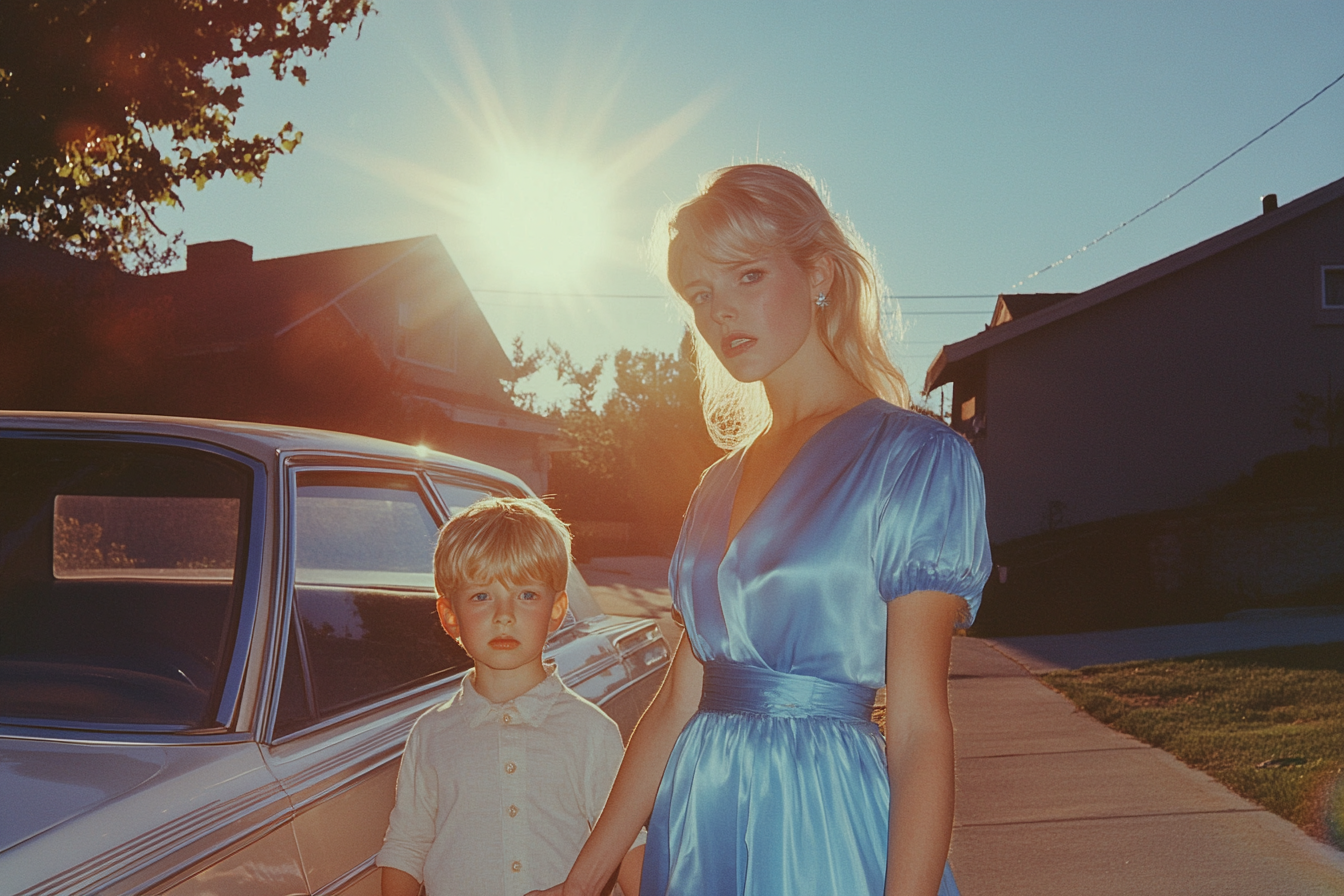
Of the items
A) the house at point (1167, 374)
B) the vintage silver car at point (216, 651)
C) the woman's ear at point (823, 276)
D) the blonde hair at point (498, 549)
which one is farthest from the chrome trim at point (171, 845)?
the house at point (1167, 374)

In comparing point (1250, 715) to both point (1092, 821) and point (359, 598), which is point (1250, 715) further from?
point (359, 598)

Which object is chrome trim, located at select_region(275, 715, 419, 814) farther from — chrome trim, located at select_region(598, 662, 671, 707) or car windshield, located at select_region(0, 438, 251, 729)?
chrome trim, located at select_region(598, 662, 671, 707)

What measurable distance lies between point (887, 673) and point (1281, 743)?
6.47m

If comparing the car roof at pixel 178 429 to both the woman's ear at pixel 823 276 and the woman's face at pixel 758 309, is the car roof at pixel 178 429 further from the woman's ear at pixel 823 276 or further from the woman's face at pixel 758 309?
the woman's ear at pixel 823 276

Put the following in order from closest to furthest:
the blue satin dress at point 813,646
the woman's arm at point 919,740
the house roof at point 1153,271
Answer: the woman's arm at point 919,740 → the blue satin dress at point 813,646 → the house roof at point 1153,271

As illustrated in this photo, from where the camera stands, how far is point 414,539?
339cm

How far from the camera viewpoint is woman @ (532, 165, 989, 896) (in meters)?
1.68

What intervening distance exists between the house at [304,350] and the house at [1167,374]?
10561 mm

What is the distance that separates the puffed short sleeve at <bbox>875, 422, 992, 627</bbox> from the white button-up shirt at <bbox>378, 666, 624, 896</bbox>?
0.89 metres

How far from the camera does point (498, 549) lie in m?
2.21

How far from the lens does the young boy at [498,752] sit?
7.25ft

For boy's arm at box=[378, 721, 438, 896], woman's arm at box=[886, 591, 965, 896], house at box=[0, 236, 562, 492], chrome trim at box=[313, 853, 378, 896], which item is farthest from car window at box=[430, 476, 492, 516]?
house at box=[0, 236, 562, 492]

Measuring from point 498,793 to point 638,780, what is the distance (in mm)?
312

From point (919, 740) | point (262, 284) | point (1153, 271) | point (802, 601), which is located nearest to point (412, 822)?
point (802, 601)
